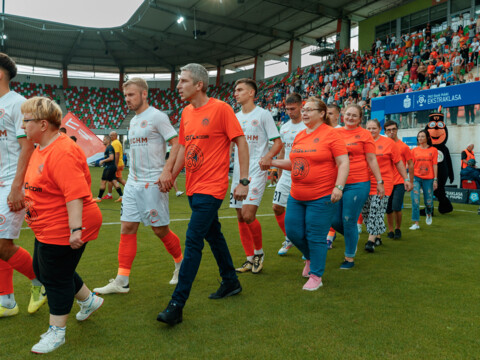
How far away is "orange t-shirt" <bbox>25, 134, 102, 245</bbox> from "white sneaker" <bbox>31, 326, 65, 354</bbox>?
607 mm

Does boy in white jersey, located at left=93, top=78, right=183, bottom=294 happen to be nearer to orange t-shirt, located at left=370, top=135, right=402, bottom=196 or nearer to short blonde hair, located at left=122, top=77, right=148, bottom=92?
short blonde hair, located at left=122, top=77, right=148, bottom=92

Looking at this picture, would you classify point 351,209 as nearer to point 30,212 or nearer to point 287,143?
point 287,143

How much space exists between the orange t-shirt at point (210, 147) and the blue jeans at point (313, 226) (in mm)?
981

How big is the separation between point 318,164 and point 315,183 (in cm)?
18

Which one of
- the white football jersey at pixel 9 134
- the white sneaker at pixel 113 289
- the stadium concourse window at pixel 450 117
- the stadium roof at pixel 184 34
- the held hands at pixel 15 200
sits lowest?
the white sneaker at pixel 113 289

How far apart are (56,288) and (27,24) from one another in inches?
1454

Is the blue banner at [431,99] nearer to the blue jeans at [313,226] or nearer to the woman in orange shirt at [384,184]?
the woman in orange shirt at [384,184]

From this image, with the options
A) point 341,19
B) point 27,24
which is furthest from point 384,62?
point 27,24

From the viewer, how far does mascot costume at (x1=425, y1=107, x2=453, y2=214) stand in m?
9.09

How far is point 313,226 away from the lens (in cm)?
364

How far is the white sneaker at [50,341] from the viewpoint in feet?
7.89

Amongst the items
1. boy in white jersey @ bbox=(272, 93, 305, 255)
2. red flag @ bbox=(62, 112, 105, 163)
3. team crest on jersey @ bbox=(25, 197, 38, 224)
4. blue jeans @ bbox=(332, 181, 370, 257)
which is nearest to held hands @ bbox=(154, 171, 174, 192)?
team crest on jersey @ bbox=(25, 197, 38, 224)

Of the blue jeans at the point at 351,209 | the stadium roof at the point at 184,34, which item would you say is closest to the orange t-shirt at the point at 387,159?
the blue jeans at the point at 351,209

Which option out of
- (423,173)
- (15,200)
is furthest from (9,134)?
(423,173)
